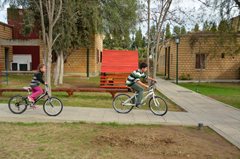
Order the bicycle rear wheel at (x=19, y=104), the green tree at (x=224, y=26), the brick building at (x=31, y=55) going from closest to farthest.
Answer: the bicycle rear wheel at (x=19, y=104), the green tree at (x=224, y=26), the brick building at (x=31, y=55)

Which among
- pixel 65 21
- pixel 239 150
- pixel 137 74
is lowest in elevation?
pixel 239 150

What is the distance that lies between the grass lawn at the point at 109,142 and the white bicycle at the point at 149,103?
7.29 feet

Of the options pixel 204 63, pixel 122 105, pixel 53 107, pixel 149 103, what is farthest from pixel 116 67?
pixel 204 63

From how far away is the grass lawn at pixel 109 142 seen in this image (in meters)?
6.63

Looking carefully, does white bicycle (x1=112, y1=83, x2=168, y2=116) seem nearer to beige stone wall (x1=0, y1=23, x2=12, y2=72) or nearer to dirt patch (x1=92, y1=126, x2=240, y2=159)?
dirt patch (x1=92, y1=126, x2=240, y2=159)

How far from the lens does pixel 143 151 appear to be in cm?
682

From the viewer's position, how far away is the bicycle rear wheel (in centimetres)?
1114

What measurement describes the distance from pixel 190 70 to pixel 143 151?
97.5 ft

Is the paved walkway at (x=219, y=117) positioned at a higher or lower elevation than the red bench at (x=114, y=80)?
lower

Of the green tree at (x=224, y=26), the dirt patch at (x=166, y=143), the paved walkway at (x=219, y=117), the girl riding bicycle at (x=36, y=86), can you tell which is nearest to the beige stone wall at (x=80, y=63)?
the green tree at (x=224, y=26)

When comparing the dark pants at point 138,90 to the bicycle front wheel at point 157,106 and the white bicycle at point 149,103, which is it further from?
the bicycle front wheel at point 157,106

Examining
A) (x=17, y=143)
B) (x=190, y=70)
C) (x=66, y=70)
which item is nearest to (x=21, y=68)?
(x=66, y=70)

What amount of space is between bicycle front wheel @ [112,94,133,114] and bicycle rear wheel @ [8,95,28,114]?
2.75m

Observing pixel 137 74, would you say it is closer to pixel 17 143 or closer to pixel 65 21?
pixel 17 143
